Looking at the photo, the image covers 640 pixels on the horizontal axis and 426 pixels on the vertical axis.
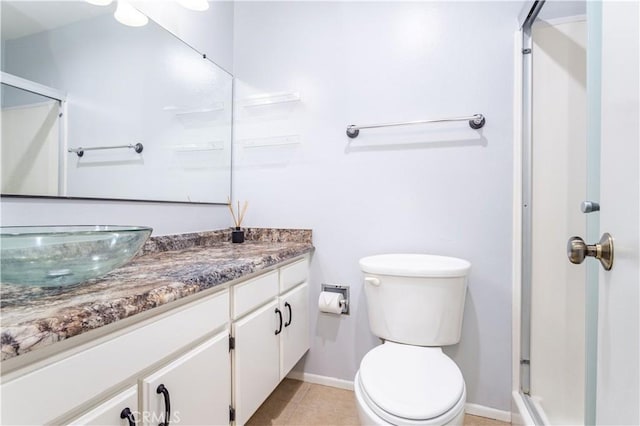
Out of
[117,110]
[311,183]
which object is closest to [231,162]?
[311,183]

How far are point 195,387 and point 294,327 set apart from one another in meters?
0.68

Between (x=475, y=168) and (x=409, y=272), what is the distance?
0.61 m

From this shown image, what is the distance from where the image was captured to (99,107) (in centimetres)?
110

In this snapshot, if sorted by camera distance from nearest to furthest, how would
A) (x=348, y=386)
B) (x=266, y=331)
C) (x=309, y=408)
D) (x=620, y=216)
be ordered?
1. (x=620, y=216)
2. (x=266, y=331)
3. (x=309, y=408)
4. (x=348, y=386)

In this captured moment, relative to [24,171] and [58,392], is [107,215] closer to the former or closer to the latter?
[24,171]

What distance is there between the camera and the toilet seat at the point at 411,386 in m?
0.85

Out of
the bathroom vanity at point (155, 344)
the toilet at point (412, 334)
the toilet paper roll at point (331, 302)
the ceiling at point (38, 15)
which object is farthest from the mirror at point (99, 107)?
the toilet at point (412, 334)

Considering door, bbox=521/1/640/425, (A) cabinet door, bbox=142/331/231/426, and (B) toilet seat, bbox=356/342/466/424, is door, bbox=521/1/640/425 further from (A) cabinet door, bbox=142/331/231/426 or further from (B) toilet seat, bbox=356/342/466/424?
(A) cabinet door, bbox=142/331/231/426

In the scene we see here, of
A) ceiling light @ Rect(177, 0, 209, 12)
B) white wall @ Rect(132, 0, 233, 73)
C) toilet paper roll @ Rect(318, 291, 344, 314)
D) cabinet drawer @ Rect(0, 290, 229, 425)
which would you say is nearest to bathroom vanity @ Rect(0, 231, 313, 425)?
cabinet drawer @ Rect(0, 290, 229, 425)

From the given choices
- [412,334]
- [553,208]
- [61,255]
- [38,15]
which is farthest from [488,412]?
[38,15]

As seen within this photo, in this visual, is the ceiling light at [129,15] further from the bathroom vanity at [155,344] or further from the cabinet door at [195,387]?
the cabinet door at [195,387]

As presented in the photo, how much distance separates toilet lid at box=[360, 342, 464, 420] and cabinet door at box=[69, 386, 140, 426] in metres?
0.63

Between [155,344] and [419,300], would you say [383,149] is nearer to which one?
[419,300]

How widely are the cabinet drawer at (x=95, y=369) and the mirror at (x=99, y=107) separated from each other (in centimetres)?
63
